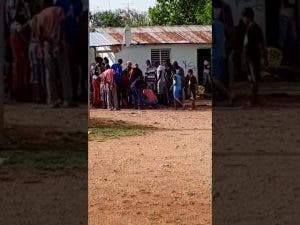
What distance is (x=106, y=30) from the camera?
26.0m

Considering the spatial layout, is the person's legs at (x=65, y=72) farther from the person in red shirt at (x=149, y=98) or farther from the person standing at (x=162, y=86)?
the person standing at (x=162, y=86)

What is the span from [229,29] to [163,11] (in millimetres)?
30449

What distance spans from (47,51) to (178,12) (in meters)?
29.7

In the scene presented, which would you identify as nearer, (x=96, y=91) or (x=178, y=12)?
(x=96, y=91)

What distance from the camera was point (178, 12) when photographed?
109 ft

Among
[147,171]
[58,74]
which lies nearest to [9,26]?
[58,74]

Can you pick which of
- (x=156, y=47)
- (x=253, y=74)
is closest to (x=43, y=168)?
(x=253, y=74)

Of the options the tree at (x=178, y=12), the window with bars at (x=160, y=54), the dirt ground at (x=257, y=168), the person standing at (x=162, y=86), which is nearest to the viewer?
the dirt ground at (x=257, y=168)

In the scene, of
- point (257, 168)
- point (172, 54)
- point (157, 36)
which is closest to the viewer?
point (257, 168)

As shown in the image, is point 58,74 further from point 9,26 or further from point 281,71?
point 281,71

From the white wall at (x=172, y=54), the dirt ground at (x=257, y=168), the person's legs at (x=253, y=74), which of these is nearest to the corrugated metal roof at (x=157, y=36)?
the white wall at (x=172, y=54)

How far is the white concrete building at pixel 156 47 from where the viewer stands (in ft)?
77.4

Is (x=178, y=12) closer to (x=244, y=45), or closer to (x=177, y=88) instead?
(x=177, y=88)

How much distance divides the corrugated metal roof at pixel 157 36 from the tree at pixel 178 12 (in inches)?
194
